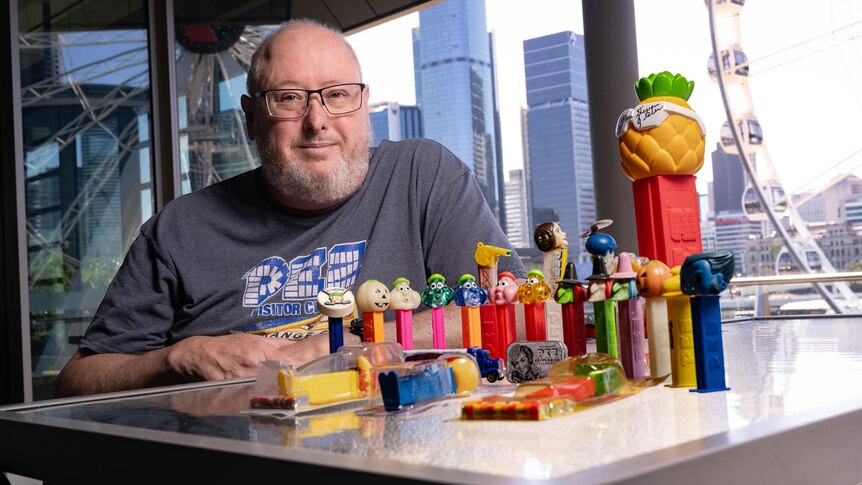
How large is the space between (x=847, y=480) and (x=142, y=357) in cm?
91

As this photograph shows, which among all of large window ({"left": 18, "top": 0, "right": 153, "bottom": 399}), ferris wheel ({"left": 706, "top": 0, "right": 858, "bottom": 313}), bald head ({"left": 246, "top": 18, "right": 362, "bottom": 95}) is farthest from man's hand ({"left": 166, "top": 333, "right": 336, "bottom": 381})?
ferris wheel ({"left": 706, "top": 0, "right": 858, "bottom": 313})

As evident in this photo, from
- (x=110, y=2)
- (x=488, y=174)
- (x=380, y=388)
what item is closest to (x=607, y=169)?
(x=110, y=2)

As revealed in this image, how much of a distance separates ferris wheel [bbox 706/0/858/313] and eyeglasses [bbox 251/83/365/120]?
5.71 metres

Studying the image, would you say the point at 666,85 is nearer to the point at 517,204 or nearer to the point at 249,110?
the point at 249,110

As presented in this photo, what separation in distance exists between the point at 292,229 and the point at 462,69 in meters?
6.23

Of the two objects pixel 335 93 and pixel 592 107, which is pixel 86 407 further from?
pixel 592 107

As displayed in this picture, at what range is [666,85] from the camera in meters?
0.73

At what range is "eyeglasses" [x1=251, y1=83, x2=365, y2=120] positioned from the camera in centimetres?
131

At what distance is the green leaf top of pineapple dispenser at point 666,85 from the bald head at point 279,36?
0.73m

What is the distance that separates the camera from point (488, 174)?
23.2 ft

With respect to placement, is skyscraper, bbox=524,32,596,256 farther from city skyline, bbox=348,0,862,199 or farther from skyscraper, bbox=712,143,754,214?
skyscraper, bbox=712,143,754,214

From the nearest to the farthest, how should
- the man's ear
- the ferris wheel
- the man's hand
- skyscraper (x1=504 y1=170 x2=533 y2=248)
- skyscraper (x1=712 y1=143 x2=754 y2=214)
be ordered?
the man's hand
the man's ear
the ferris wheel
skyscraper (x1=504 y1=170 x2=533 y2=248)
skyscraper (x1=712 y1=143 x2=754 y2=214)

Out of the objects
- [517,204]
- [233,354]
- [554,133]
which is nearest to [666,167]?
[233,354]

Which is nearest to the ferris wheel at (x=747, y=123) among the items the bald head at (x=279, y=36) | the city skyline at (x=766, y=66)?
the city skyline at (x=766, y=66)
